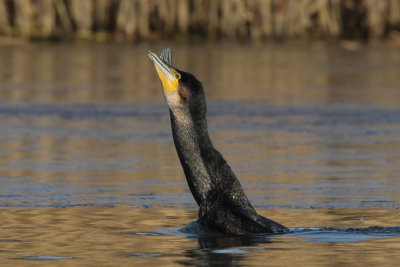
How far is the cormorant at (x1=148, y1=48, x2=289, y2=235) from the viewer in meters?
8.24

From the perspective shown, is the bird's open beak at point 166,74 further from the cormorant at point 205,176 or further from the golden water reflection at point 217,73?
the golden water reflection at point 217,73

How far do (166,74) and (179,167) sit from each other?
4.53 metres

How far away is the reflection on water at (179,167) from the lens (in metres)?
7.92

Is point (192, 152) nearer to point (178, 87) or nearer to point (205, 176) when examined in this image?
point (205, 176)

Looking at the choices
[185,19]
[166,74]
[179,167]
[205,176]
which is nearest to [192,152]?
[205,176]

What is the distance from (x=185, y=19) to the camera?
36156mm

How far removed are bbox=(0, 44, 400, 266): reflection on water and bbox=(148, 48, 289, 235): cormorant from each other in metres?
0.17

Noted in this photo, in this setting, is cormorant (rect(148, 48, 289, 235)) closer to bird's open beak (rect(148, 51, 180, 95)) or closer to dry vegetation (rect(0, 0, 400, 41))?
bird's open beak (rect(148, 51, 180, 95))

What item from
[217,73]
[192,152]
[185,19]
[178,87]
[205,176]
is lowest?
[205,176]

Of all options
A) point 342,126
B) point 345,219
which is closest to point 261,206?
point 345,219

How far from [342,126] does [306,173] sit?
4.60 m

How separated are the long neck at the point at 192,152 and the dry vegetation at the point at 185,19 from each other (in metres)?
27.1

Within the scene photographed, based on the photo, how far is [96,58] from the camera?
1205 inches

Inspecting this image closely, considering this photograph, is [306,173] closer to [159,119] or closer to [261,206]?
[261,206]
